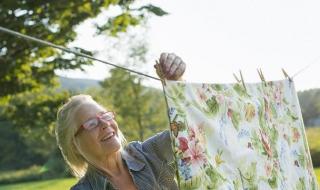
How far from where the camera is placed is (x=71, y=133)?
8.65 ft

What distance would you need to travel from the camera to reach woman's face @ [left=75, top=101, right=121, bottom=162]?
8.48ft

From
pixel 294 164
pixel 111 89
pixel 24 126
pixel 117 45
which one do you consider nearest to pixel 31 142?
pixel 111 89

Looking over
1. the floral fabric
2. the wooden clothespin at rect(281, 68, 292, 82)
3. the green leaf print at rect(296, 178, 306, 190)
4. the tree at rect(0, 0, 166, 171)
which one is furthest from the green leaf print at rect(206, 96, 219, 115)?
the tree at rect(0, 0, 166, 171)

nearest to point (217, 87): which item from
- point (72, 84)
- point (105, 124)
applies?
point (105, 124)

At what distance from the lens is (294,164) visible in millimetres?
3266

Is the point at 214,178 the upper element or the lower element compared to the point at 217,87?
lower

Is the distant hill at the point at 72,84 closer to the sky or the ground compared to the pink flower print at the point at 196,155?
closer to the ground

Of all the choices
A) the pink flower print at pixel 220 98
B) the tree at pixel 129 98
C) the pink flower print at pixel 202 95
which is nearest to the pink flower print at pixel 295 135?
the pink flower print at pixel 220 98

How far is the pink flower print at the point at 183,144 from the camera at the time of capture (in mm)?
2354

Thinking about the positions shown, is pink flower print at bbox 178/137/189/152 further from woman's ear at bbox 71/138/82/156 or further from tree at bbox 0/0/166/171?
tree at bbox 0/0/166/171

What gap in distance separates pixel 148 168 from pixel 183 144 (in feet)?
→ 1.29

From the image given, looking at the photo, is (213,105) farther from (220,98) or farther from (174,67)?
(174,67)

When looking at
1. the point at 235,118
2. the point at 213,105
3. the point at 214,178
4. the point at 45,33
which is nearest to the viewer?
the point at 214,178

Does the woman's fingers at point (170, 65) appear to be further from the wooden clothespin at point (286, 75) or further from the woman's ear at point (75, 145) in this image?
the wooden clothespin at point (286, 75)
